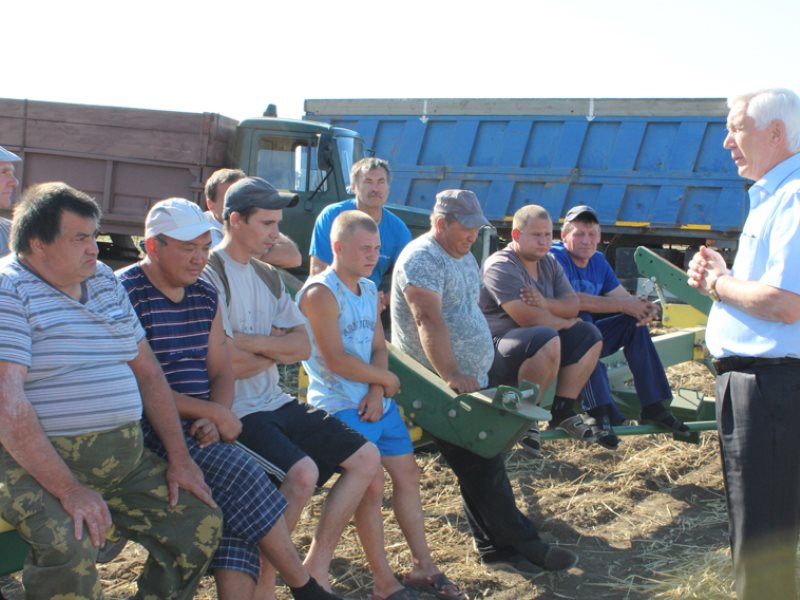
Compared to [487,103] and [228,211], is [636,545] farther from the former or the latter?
[487,103]

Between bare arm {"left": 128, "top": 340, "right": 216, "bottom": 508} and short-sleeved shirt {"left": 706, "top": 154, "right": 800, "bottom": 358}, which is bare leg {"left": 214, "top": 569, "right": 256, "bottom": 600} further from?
short-sleeved shirt {"left": 706, "top": 154, "right": 800, "bottom": 358}

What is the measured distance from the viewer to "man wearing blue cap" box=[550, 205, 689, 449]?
5.02 metres

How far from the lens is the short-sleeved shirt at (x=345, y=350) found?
3910mm

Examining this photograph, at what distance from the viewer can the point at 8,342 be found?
269 cm

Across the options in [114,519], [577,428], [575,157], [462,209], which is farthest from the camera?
[575,157]

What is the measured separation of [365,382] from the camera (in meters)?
3.90

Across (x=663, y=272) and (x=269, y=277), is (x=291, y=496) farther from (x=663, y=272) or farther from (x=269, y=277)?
(x=663, y=272)

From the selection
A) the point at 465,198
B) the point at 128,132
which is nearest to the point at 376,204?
the point at 465,198

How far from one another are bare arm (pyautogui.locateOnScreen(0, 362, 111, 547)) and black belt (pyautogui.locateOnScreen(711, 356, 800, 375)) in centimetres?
218

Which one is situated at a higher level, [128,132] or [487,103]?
[487,103]

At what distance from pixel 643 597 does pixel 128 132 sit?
8662mm

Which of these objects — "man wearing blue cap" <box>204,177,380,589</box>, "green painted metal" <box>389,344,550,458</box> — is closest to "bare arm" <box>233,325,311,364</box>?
"man wearing blue cap" <box>204,177,380,589</box>

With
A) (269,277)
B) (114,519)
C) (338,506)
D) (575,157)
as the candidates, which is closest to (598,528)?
(338,506)

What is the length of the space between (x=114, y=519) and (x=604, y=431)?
2786mm
